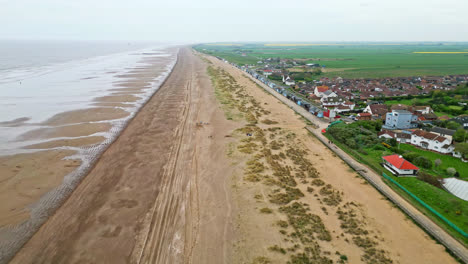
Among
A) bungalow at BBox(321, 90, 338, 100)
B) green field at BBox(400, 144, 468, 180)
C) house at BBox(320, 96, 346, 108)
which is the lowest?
green field at BBox(400, 144, 468, 180)

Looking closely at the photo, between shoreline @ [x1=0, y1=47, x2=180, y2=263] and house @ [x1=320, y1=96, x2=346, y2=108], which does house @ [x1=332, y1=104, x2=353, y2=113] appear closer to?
house @ [x1=320, y1=96, x2=346, y2=108]

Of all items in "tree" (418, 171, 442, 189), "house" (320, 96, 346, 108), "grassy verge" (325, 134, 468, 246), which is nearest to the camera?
"grassy verge" (325, 134, 468, 246)

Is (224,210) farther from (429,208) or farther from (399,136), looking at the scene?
(399,136)

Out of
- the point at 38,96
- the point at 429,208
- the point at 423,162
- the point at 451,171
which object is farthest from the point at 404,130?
the point at 38,96

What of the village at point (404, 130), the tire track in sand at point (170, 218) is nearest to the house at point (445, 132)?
the village at point (404, 130)

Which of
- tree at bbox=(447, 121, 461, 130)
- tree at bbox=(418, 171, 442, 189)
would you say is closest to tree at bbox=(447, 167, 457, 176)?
tree at bbox=(418, 171, 442, 189)

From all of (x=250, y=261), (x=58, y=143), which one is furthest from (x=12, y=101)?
(x=250, y=261)
